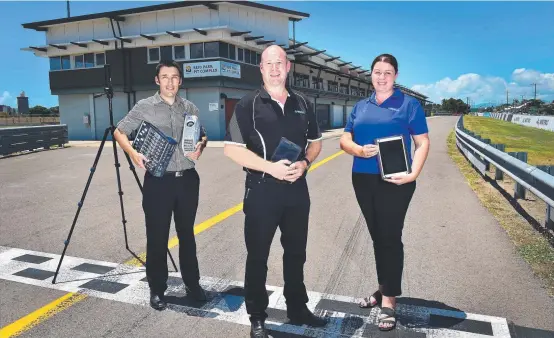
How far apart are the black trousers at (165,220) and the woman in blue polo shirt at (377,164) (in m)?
1.51

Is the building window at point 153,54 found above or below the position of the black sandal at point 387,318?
above

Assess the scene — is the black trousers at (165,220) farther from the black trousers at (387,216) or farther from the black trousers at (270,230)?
the black trousers at (387,216)

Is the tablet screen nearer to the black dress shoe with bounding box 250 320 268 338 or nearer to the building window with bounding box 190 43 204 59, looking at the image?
the black dress shoe with bounding box 250 320 268 338

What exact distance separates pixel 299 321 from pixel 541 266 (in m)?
2.79

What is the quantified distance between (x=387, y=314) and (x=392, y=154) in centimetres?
126

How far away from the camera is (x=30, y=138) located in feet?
60.4

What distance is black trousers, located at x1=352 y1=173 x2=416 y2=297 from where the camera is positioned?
328cm

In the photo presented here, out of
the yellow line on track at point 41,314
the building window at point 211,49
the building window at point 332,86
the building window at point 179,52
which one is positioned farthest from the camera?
the building window at point 332,86

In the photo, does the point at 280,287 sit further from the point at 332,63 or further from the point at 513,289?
the point at 332,63

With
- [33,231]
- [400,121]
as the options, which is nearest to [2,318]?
[33,231]

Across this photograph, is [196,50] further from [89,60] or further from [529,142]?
[529,142]

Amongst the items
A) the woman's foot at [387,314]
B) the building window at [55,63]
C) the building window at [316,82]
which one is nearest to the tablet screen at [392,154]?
the woman's foot at [387,314]

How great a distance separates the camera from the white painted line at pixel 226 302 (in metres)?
3.14

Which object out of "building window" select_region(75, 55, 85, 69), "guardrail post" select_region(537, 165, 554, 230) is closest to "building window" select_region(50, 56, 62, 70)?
"building window" select_region(75, 55, 85, 69)
